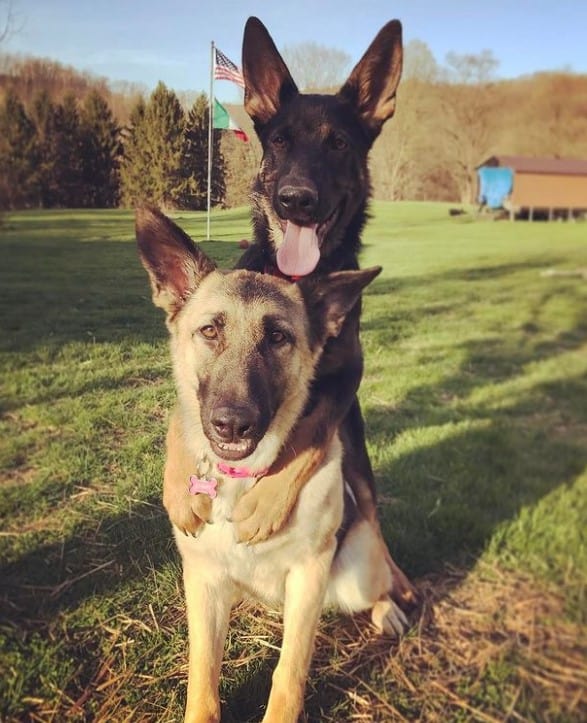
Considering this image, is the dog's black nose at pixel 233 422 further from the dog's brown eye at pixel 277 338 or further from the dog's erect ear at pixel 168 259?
the dog's erect ear at pixel 168 259

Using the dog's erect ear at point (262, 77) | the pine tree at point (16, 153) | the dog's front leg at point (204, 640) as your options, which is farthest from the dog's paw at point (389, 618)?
the pine tree at point (16, 153)

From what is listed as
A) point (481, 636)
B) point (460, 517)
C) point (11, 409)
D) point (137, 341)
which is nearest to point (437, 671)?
point (481, 636)

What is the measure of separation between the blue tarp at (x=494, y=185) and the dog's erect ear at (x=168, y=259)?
932 millimetres

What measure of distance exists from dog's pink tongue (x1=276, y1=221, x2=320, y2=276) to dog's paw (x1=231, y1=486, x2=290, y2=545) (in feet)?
2.49

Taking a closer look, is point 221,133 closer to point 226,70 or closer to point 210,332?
point 226,70

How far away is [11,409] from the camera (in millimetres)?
2600

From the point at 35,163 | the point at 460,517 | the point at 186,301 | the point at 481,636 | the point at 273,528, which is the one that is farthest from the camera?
the point at 35,163

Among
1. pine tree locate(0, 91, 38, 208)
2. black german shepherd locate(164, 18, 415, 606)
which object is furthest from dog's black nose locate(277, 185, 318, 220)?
pine tree locate(0, 91, 38, 208)

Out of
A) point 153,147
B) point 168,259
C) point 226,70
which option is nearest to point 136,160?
point 153,147

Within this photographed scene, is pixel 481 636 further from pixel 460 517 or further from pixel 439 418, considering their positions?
pixel 439 418

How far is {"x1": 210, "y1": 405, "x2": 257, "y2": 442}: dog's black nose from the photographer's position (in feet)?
5.27

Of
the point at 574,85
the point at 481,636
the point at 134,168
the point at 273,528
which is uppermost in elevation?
the point at 574,85

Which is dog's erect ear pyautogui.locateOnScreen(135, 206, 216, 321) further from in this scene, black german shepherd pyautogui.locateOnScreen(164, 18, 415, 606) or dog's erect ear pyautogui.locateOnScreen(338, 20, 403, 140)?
dog's erect ear pyautogui.locateOnScreen(338, 20, 403, 140)

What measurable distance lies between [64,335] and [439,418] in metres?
1.71
